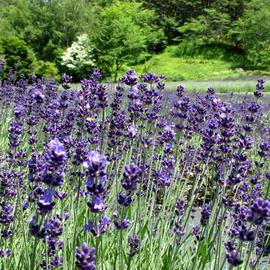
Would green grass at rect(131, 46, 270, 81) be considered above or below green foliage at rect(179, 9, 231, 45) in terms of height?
below

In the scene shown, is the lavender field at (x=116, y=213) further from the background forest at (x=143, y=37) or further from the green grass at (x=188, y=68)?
the green grass at (x=188, y=68)

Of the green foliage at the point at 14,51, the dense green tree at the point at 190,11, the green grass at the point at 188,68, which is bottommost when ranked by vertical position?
the green grass at the point at 188,68

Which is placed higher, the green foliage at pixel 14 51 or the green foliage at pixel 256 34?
the green foliage at pixel 256 34

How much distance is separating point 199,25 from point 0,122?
4049 centimetres

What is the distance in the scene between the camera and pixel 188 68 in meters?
38.8

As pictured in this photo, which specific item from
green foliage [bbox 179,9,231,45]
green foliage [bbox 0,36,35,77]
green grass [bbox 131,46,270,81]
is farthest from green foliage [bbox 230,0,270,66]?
green foliage [bbox 0,36,35,77]

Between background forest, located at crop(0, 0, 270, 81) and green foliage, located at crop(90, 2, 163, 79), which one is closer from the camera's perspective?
green foliage, located at crop(90, 2, 163, 79)

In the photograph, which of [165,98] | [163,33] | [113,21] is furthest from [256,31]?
[165,98]

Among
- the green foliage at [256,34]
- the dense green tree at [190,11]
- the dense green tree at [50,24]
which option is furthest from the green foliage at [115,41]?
the dense green tree at [190,11]

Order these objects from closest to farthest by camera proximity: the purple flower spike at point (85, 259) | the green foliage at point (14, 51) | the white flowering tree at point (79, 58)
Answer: the purple flower spike at point (85, 259) < the green foliage at point (14, 51) < the white flowering tree at point (79, 58)

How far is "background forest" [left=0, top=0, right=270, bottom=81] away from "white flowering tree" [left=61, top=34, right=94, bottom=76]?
0.07 m

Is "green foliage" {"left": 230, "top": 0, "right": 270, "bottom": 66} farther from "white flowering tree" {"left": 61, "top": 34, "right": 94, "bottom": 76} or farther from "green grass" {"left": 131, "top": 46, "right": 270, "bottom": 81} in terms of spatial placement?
"white flowering tree" {"left": 61, "top": 34, "right": 94, "bottom": 76}

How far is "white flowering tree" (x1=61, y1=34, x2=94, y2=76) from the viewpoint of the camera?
107 feet

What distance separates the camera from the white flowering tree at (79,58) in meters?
32.6
